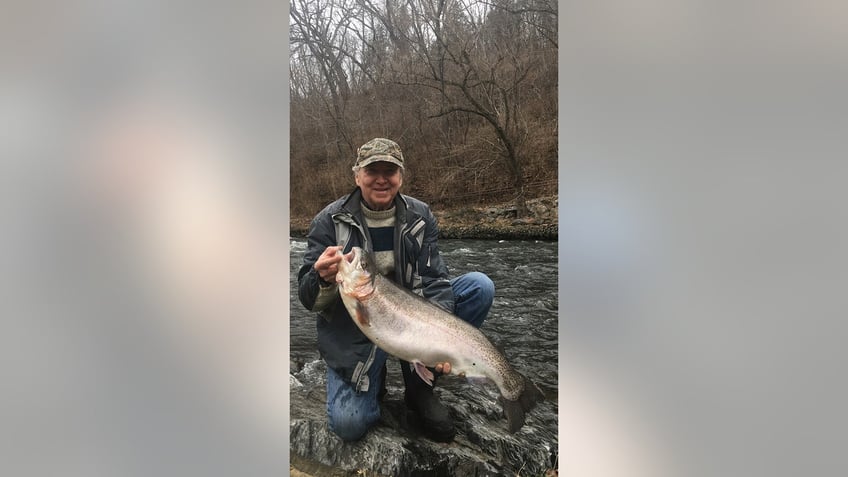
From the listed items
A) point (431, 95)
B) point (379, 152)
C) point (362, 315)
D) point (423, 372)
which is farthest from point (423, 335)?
point (431, 95)

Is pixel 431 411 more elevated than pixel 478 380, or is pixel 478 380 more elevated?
pixel 478 380

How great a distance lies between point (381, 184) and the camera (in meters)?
1.87

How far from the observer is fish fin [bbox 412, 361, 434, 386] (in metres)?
1.79

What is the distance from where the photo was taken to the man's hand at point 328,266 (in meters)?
1.83

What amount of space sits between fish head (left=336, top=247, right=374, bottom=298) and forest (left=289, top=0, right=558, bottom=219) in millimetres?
255

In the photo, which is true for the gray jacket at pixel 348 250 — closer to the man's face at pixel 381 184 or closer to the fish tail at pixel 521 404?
the man's face at pixel 381 184

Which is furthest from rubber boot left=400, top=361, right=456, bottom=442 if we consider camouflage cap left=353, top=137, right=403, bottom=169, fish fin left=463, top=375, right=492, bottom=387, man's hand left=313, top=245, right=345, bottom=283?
camouflage cap left=353, top=137, right=403, bottom=169

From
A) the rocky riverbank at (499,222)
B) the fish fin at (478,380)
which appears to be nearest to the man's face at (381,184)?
the rocky riverbank at (499,222)

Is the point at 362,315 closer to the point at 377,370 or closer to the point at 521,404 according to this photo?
the point at 377,370

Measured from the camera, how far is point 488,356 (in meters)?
1.79

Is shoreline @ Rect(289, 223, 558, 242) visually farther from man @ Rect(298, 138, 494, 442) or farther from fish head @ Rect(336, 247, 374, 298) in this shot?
fish head @ Rect(336, 247, 374, 298)

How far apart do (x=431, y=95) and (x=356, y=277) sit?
0.74 metres
